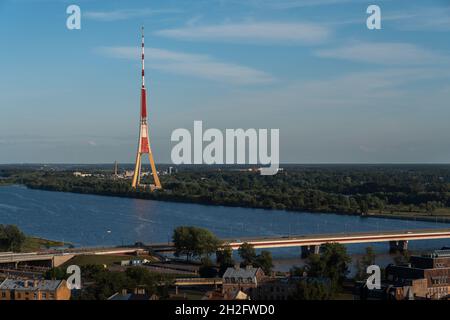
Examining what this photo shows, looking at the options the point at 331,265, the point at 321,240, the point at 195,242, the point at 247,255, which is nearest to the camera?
the point at 331,265

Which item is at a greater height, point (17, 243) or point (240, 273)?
point (240, 273)

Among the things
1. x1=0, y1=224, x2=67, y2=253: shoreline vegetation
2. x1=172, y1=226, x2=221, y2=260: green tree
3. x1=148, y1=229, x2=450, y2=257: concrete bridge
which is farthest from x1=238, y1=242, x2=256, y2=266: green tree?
x1=0, y1=224, x2=67, y2=253: shoreline vegetation

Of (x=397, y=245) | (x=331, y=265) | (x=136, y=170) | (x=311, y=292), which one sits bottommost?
(x=397, y=245)

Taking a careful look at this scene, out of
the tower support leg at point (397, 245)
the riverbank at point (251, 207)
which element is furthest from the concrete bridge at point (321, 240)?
the riverbank at point (251, 207)

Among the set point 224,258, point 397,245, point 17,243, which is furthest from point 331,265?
point 17,243

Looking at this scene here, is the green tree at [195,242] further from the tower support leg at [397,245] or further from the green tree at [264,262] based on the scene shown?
the tower support leg at [397,245]

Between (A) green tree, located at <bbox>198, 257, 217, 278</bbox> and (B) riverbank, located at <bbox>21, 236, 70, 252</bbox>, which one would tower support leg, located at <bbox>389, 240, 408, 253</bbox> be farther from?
(B) riverbank, located at <bbox>21, 236, 70, 252</bbox>

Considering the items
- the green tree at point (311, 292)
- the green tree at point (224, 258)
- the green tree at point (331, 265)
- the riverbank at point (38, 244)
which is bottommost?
the riverbank at point (38, 244)

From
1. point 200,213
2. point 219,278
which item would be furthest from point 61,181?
point 219,278

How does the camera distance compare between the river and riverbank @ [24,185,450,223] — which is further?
riverbank @ [24,185,450,223]

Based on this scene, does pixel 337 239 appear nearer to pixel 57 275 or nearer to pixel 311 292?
pixel 57 275

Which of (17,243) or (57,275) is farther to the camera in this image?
(17,243)
